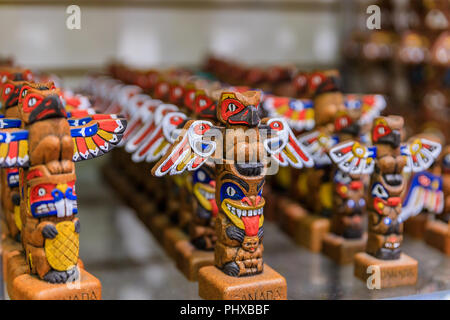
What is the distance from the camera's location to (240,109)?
1964 mm

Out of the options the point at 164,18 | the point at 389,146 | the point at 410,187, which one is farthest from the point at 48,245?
the point at 164,18

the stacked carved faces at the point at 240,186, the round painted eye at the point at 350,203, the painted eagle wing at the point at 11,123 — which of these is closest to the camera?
the painted eagle wing at the point at 11,123

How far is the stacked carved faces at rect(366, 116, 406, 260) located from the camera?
218cm

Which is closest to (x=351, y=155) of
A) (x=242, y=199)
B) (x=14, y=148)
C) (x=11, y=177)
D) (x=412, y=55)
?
(x=242, y=199)

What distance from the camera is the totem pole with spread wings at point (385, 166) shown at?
2.19m

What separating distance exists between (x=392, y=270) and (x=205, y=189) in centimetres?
76

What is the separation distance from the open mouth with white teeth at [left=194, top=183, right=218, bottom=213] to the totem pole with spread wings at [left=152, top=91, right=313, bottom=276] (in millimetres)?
277

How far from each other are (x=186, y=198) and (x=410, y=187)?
944 mm

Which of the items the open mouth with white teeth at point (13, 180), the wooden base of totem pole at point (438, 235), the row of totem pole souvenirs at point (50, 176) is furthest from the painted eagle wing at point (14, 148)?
the wooden base of totem pole at point (438, 235)

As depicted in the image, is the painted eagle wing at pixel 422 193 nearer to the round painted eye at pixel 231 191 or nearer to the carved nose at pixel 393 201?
the carved nose at pixel 393 201

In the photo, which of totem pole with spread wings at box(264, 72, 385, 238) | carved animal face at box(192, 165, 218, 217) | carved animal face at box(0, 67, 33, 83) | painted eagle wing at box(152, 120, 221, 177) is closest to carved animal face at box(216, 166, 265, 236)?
painted eagle wing at box(152, 120, 221, 177)

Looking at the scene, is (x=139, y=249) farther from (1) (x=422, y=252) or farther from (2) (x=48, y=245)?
(1) (x=422, y=252)

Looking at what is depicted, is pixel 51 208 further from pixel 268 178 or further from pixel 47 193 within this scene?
pixel 268 178

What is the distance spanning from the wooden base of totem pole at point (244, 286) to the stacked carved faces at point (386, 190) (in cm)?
46
